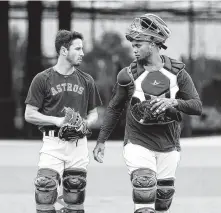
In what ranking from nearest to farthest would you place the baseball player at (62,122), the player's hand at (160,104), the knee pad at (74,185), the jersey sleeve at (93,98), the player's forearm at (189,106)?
the player's hand at (160,104)
the player's forearm at (189,106)
the baseball player at (62,122)
the knee pad at (74,185)
the jersey sleeve at (93,98)

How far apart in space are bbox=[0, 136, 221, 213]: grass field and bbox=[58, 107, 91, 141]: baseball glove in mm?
2179

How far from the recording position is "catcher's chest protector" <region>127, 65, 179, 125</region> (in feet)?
17.3

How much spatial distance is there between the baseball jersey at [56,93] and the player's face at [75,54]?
0.40 ft

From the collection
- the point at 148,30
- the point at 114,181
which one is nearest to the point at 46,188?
the point at 148,30

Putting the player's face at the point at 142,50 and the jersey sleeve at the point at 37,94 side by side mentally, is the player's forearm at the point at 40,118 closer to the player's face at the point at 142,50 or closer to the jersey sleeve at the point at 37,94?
the jersey sleeve at the point at 37,94

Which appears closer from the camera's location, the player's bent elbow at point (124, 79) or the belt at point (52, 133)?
the player's bent elbow at point (124, 79)

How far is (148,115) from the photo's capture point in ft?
17.1

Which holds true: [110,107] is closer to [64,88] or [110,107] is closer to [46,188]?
[64,88]

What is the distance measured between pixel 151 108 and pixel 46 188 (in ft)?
3.70

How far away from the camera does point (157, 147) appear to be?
5379 millimetres

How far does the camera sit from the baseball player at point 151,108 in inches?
206

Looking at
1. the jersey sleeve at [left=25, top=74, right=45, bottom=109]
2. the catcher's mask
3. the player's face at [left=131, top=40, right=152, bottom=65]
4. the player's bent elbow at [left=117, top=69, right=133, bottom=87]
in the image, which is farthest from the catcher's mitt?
the jersey sleeve at [left=25, top=74, right=45, bottom=109]

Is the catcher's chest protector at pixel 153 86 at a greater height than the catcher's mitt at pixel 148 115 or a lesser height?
greater

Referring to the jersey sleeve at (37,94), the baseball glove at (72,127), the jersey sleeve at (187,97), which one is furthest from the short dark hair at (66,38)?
the jersey sleeve at (187,97)
